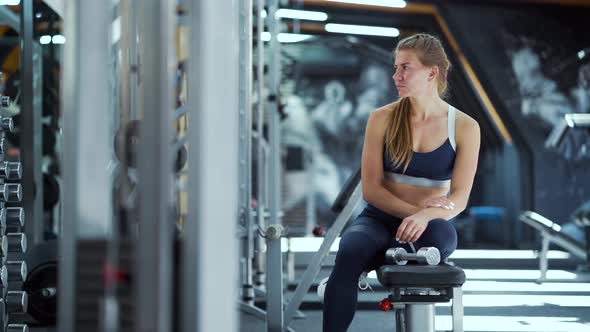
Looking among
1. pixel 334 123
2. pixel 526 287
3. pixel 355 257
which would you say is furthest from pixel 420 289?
pixel 334 123

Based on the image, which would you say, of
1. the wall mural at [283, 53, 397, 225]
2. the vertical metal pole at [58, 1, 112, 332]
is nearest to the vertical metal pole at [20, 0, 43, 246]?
the vertical metal pole at [58, 1, 112, 332]

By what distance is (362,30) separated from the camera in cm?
969

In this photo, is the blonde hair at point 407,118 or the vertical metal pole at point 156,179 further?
the blonde hair at point 407,118

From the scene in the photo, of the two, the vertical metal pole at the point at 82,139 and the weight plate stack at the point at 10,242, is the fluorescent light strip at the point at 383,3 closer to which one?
the weight plate stack at the point at 10,242

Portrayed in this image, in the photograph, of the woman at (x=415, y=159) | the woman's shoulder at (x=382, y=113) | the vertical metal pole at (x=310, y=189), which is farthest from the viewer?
the vertical metal pole at (x=310, y=189)

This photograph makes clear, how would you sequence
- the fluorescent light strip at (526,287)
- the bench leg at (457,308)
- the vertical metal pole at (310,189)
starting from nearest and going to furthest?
the bench leg at (457,308)
the fluorescent light strip at (526,287)
the vertical metal pole at (310,189)

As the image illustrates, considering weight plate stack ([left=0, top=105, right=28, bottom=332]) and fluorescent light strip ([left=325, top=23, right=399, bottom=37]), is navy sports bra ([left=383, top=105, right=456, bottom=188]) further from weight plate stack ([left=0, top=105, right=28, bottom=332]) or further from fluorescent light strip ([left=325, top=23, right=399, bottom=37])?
fluorescent light strip ([left=325, top=23, right=399, bottom=37])

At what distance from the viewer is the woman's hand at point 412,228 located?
6.04 feet

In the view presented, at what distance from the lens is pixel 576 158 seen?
834 centimetres

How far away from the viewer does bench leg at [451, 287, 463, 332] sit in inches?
71.7

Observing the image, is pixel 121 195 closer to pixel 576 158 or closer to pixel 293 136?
pixel 576 158

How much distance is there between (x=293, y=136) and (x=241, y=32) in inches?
316

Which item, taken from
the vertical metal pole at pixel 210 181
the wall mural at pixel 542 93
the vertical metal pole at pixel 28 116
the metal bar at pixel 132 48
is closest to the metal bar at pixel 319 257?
the metal bar at pixel 132 48

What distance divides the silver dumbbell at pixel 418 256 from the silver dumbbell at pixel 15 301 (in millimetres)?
1206
